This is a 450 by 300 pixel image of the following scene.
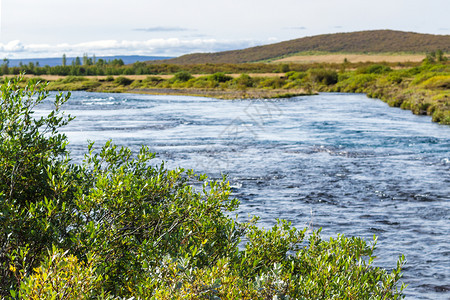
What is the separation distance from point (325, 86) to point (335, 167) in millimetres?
48062

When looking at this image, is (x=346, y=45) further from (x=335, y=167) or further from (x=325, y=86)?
(x=335, y=167)

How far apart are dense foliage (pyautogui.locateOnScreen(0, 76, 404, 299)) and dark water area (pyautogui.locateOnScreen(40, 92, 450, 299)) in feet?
4.98

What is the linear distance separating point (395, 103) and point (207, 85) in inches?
1273

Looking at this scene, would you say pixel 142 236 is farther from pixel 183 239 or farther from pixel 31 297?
pixel 31 297

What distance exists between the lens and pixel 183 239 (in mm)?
4238

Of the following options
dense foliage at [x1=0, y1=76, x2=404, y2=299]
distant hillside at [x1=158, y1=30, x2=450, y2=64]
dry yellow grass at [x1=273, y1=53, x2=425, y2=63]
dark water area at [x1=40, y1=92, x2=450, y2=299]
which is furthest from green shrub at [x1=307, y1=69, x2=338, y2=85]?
distant hillside at [x1=158, y1=30, x2=450, y2=64]

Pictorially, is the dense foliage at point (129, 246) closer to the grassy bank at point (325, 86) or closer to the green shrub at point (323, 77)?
the grassy bank at point (325, 86)

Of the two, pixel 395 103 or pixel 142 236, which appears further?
pixel 395 103

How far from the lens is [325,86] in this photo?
201ft

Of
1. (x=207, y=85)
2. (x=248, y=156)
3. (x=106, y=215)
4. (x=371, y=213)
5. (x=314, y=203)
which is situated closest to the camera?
(x=106, y=215)

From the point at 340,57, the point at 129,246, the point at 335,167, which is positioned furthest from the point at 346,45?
the point at 129,246

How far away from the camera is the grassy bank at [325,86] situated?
35.4 m

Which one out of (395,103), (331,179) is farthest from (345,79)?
(331,179)

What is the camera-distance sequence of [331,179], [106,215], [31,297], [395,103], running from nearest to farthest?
[31,297], [106,215], [331,179], [395,103]
